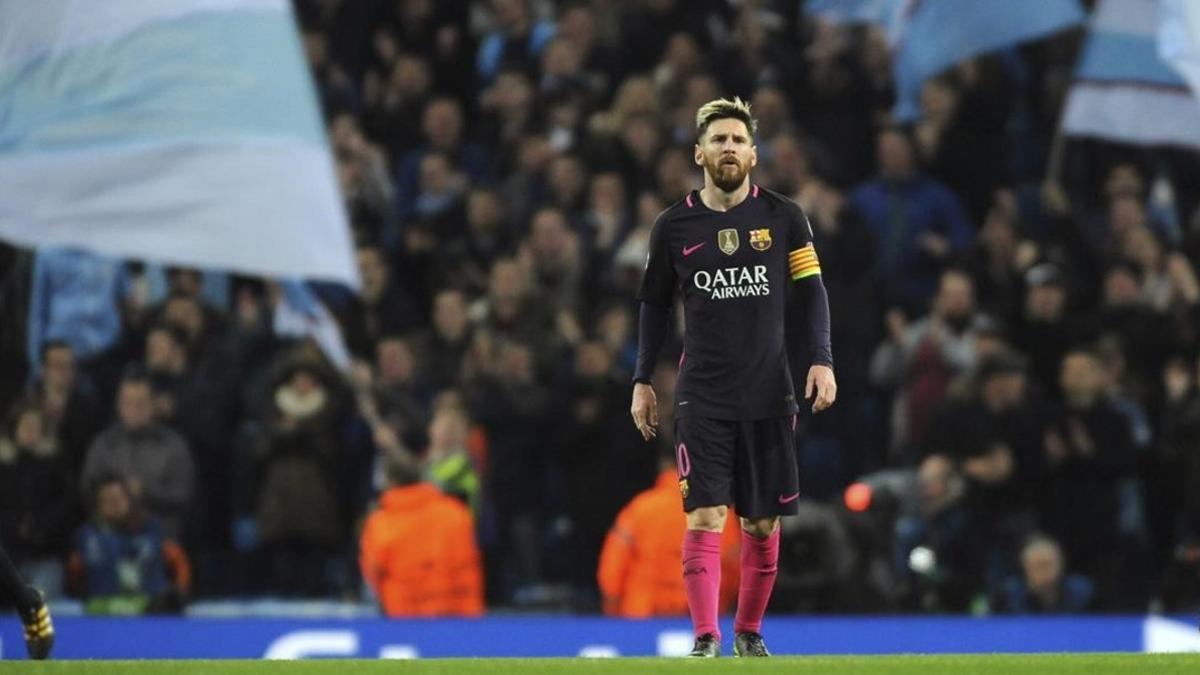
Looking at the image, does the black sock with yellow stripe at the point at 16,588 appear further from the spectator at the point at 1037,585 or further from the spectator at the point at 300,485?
the spectator at the point at 1037,585

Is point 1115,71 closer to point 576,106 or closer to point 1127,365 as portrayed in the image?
point 1127,365

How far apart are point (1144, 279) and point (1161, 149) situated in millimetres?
1879

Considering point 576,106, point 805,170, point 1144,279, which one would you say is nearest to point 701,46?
point 576,106

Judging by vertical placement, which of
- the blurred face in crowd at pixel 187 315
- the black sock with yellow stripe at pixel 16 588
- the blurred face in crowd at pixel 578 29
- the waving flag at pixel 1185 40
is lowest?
the black sock with yellow stripe at pixel 16 588

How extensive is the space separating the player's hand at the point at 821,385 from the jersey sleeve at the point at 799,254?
0.35 m

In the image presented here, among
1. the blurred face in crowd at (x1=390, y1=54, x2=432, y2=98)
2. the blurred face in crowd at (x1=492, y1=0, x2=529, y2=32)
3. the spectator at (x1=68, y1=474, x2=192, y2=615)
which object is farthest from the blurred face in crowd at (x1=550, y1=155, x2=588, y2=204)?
the spectator at (x1=68, y1=474, x2=192, y2=615)

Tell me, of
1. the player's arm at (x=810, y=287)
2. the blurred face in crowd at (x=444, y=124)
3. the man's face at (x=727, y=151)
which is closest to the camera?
the man's face at (x=727, y=151)

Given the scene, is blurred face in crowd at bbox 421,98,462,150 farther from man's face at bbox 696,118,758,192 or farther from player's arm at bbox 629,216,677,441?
man's face at bbox 696,118,758,192

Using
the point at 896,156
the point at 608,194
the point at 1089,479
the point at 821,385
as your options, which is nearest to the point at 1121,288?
the point at 1089,479

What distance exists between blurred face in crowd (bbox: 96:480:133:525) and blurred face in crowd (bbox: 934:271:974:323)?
4741 mm

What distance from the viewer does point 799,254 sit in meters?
8.52

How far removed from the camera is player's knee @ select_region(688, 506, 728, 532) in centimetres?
844

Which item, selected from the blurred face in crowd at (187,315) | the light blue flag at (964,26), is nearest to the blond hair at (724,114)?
the light blue flag at (964,26)

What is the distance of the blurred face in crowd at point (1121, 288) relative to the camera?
1399cm
